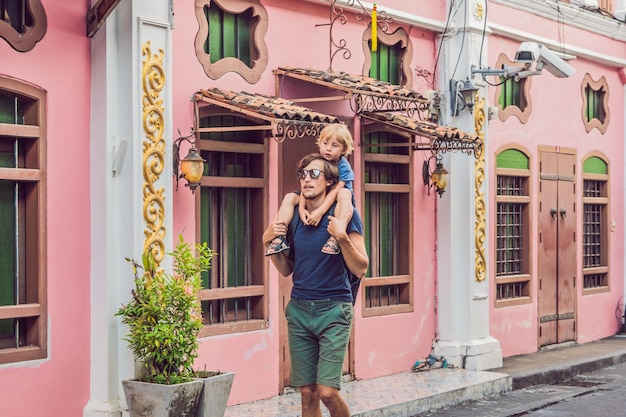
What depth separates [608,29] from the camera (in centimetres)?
1622

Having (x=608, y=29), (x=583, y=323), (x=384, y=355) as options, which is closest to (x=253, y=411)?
(x=384, y=355)

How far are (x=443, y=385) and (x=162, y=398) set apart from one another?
4.08m

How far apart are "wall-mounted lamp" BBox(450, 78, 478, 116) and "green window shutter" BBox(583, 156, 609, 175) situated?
3.69 metres

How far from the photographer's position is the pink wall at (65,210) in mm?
8367

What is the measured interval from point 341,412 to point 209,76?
3626mm

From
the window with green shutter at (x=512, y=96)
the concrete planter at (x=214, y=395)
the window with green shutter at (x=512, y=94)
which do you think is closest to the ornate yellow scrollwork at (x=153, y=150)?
the concrete planter at (x=214, y=395)

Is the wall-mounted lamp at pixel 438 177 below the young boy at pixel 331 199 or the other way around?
the other way around

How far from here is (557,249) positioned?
595 inches

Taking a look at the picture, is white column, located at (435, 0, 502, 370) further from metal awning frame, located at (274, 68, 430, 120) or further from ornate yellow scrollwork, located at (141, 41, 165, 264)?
ornate yellow scrollwork, located at (141, 41, 165, 264)

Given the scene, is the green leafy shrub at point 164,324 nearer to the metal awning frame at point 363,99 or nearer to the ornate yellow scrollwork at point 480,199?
the metal awning frame at point 363,99

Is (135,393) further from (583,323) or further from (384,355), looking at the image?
(583,323)

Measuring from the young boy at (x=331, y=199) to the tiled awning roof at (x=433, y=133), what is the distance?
389 centimetres

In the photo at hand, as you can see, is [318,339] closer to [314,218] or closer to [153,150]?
[314,218]

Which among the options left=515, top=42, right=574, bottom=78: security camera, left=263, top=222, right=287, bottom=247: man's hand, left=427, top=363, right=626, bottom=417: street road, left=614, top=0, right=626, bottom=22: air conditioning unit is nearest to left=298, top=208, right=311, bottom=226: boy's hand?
left=263, top=222, right=287, bottom=247: man's hand
